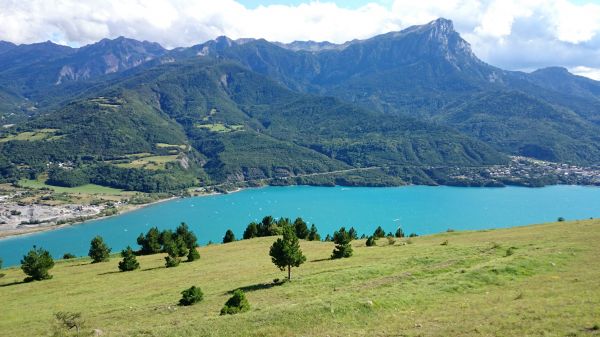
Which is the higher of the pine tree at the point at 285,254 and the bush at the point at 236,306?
the pine tree at the point at 285,254

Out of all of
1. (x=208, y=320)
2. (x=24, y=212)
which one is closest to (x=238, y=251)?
(x=208, y=320)

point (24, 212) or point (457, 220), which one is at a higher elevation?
point (24, 212)

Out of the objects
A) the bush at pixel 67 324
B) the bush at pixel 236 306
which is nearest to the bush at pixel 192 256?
the bush at pixel 67 324

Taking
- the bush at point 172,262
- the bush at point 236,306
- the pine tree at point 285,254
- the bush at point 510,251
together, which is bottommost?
the bush at point 172,262

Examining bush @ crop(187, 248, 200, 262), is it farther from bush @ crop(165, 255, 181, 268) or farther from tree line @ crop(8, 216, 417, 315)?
bush @ crop(165, 255, 181, 268)

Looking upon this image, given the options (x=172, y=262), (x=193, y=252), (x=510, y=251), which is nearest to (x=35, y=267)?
(x=172, y=262)

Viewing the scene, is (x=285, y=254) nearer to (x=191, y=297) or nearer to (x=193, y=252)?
(x=191, y=297)

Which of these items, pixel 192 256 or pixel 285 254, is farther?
pixel 192 256

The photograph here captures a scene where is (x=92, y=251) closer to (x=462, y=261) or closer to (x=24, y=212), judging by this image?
(x=462, y=261)

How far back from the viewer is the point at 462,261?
1296 inches

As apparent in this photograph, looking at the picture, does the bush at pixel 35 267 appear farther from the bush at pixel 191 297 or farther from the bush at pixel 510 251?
the bush at pixel 510 251

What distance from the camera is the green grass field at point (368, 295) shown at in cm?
2017

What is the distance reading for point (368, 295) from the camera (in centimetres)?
2528

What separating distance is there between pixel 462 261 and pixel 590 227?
813 inches
